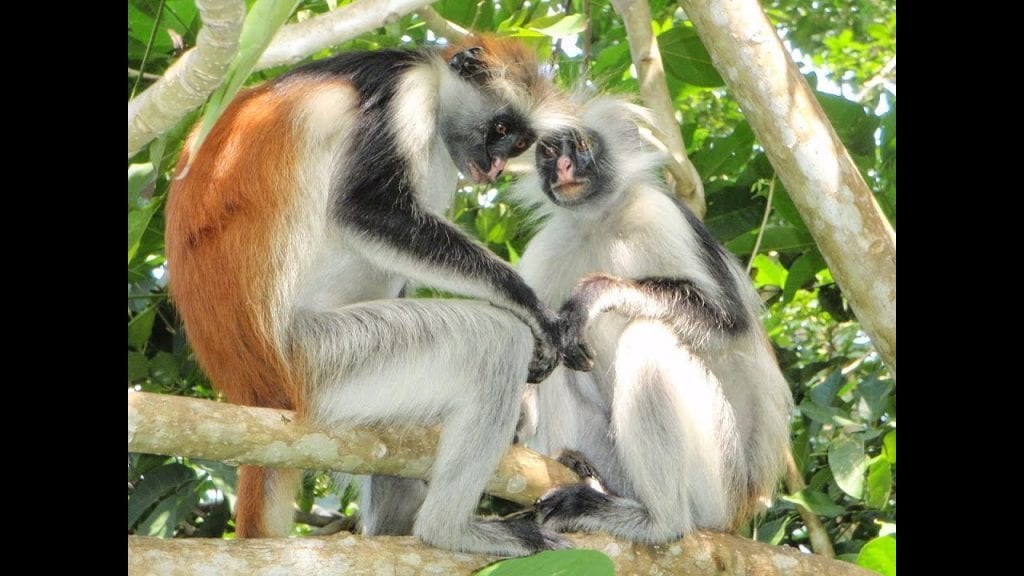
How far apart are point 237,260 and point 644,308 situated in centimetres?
205

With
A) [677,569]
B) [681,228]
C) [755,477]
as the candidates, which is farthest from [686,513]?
[681,228]

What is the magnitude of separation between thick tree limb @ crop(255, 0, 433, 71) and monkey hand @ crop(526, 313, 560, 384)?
173 centimetres

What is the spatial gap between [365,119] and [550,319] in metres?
1.29

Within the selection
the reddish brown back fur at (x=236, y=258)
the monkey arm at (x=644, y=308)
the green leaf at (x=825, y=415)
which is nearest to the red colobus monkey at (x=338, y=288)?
the reddish brown back fur at (x=236, y=258)

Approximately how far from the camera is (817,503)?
559cm

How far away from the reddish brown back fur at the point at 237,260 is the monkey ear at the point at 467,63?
1.16 metres

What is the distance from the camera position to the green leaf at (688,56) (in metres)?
6.41

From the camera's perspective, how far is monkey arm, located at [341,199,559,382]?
4.88 m

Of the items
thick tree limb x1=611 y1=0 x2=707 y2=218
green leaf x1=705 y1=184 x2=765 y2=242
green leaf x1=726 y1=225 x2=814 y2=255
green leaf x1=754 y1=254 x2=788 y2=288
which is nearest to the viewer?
thick tree limb x1=611 y1=0 x2=707 y2=218

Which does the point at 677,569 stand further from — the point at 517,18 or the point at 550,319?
the point at 517,18

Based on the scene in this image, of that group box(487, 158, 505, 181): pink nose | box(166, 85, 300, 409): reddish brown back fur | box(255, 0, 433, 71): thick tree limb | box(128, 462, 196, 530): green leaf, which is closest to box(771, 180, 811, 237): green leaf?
box(487, 158, 505, 181): pink nose

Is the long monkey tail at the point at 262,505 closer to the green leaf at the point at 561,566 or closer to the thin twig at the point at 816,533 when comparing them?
the green leaf at the point at 561,566

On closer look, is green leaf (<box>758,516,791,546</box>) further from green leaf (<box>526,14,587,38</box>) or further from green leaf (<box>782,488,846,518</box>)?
green leaf (<box>526,14,587,38</box>)

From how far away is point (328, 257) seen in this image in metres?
5.13
